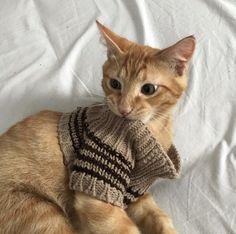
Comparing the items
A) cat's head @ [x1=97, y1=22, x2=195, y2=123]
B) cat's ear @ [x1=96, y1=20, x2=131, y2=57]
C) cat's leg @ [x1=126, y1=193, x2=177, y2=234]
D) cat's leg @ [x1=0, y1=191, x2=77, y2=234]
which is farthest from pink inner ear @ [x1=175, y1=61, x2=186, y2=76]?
cat's leg @ [x1=0, y1=191, x2=77, y2=234]

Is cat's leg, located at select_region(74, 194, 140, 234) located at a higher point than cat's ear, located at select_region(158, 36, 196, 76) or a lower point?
lower

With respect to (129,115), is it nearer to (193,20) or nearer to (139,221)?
(139,221)

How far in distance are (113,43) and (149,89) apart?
0.15 m

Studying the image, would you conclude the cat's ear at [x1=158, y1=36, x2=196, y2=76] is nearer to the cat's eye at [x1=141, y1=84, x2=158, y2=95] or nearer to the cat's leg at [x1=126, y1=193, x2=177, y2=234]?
the cat's eye at [x1=141, y1=84, x2=158, y2=95]

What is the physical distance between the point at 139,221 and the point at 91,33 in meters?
0.73

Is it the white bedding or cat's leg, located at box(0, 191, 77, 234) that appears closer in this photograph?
cat's leg, located at box(0, 191, 77, 234)

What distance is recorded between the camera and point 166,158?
119 centimetres

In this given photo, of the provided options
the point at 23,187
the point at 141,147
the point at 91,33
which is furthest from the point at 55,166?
the point at 91,33

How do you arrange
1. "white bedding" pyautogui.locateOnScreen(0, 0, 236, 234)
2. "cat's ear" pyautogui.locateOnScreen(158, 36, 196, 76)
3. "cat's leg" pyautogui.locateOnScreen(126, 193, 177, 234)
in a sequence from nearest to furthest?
1. "cat's ear" pyautogui.locateOnScreen(158, 36, 196, 76)
2. "cat's leg" pyautogui.locateOnScreen(126, 193, 177, 234)
3. "white bedding" pyautogui.locateOnScreen(0, 0, 236, 234)

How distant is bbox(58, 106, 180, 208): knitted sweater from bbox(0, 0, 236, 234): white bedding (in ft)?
0.49

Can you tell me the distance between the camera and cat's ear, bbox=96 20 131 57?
118 cm

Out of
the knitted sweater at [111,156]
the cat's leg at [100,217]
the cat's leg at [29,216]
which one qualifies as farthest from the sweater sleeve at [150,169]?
the cat's leg at [29,216]

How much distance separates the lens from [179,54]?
1.15 m

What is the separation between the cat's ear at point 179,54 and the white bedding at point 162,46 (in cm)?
32
